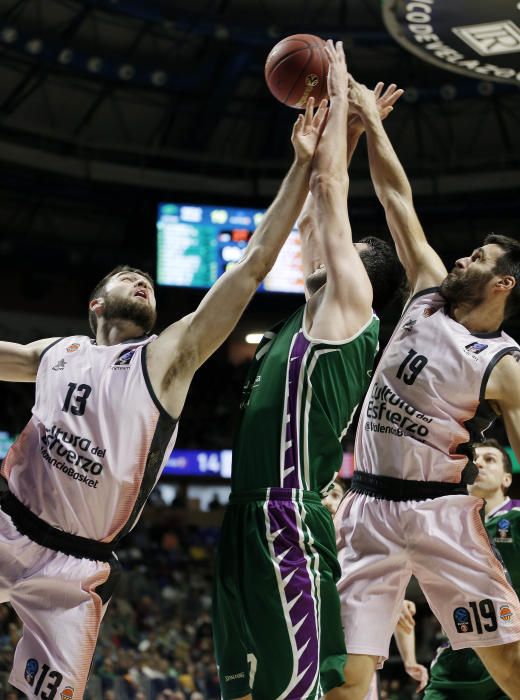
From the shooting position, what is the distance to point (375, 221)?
22.7 m

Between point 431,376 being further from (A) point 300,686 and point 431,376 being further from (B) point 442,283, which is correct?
(A) point 300,686

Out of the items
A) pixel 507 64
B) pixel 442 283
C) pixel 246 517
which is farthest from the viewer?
pixel 507 64

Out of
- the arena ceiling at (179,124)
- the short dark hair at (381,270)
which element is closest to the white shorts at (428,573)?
the short dark hair at (381,270)

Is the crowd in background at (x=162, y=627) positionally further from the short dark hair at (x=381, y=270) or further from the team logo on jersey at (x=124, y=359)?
the short dark hair at (x=381, y=270)

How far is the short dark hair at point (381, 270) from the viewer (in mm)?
4676

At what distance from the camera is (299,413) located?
4039 mm

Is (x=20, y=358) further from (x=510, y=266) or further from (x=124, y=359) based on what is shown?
(x=510, y=266)

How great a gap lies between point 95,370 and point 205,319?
525 millimetres

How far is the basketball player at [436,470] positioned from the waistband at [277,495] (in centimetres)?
81

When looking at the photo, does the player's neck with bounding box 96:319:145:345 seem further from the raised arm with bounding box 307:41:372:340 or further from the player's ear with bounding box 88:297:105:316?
the raised arm with bounding box 307:41:372:340

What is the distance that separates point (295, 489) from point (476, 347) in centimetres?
136

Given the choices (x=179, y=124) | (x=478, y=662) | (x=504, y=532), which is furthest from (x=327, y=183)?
(x=179, y=124)

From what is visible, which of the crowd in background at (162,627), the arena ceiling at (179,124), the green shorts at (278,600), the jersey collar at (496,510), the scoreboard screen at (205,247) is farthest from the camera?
the scoreboard screen at (205,247)

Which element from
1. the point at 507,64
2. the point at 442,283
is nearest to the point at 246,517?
the point at 442,283
